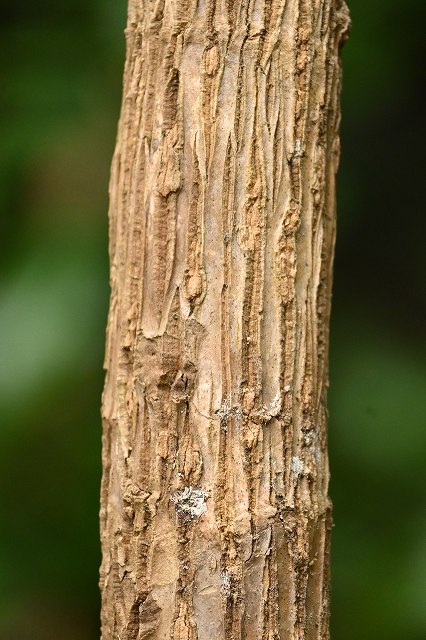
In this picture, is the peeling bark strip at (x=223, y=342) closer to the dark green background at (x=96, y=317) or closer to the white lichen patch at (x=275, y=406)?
the white lichen patch at (x=275, y=406)

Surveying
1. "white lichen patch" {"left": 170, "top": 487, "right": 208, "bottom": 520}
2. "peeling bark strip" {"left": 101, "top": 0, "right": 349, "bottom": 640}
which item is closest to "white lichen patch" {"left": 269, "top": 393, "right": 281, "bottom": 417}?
"peeling bark strip" {"left": 101, "top": 0, "right": 349, "bottom": 640}

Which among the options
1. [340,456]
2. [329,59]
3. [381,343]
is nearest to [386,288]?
[381,343]

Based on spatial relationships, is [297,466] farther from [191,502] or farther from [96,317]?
[96,317]

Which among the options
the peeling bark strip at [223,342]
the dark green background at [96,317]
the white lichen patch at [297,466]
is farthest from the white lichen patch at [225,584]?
the dark green background at [96,317]

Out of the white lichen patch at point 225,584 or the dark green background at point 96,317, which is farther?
the dark green background at point 96,317

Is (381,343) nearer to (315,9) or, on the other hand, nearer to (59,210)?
(59,210)

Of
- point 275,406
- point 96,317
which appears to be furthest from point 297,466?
point 96,317

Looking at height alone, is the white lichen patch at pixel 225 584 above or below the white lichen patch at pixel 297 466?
below
